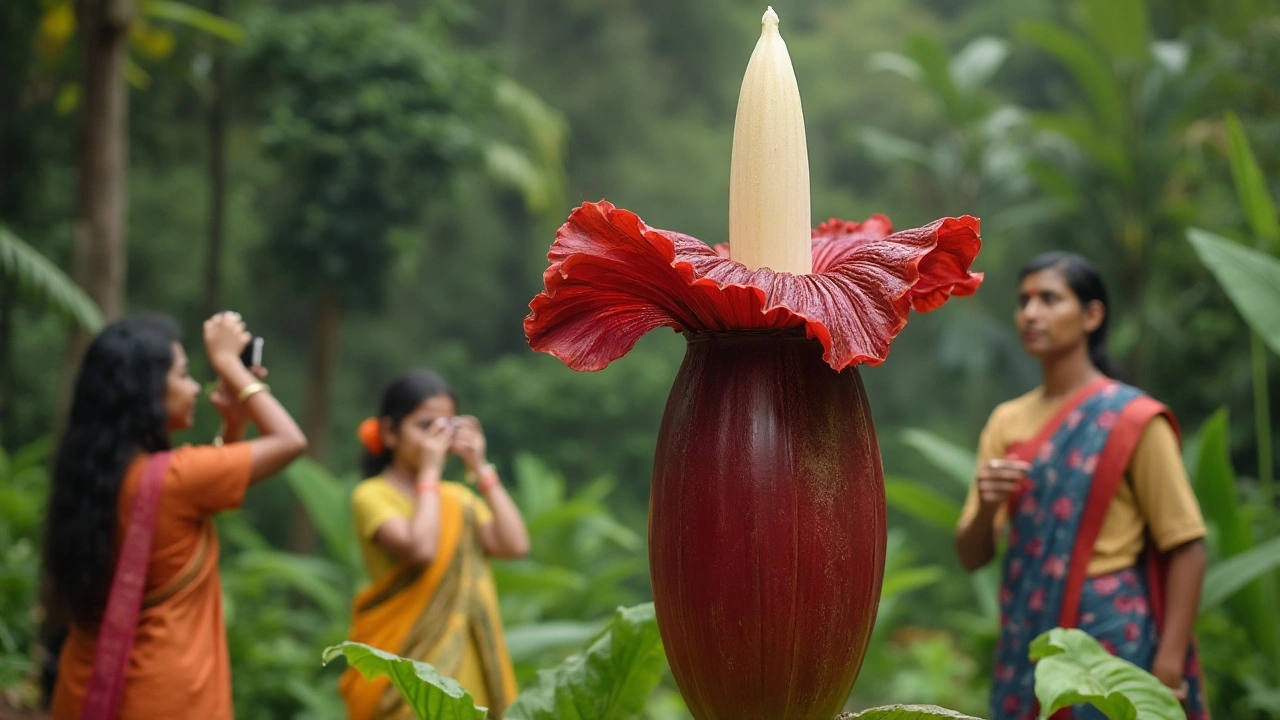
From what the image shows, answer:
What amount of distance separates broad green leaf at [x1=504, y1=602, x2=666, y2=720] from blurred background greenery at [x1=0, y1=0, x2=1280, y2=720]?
4.99 feet

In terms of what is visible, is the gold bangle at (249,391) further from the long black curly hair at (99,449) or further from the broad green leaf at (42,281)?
the broad green leaf at (42,281)

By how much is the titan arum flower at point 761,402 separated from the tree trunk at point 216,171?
5735 mm

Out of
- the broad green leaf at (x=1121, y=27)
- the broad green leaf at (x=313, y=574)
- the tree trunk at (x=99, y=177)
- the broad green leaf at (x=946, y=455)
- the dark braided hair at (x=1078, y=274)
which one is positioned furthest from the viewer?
the broad green leaf at (x=1121, y=27)

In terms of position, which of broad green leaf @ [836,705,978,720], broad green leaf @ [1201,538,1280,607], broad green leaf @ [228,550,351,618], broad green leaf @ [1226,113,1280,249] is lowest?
broad green leaf @ [228,550,351,618]

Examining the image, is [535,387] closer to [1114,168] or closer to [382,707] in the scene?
Result: [1114,168]

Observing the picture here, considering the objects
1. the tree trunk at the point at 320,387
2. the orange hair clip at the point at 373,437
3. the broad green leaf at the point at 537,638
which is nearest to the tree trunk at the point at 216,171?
the tree trunk at the point at 320,387

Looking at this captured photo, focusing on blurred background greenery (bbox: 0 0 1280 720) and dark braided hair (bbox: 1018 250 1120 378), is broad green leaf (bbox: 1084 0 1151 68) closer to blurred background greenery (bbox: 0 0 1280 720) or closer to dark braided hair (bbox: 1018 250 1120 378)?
blurred background greenery (bbox: 0 0 1280 720)

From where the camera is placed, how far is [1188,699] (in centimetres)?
194

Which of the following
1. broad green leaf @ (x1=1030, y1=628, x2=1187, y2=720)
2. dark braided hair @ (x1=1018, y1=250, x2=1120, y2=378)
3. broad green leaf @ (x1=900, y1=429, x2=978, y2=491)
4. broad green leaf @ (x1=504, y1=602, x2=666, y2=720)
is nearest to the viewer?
broad green leaf @ (x1=1030, y1=628, x2=1187, y2=720)

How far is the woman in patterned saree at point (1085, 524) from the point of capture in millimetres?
1867

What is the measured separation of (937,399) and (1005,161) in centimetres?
372

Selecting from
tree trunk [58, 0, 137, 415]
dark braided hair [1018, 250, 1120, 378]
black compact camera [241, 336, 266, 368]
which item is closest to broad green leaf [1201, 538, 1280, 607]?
dark braided hair [1018, 250, 1120, 378]

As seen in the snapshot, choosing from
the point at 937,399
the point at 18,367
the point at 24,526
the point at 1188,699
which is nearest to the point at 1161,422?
the point at 1188,699

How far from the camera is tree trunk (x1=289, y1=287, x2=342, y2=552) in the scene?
6.49 metres
